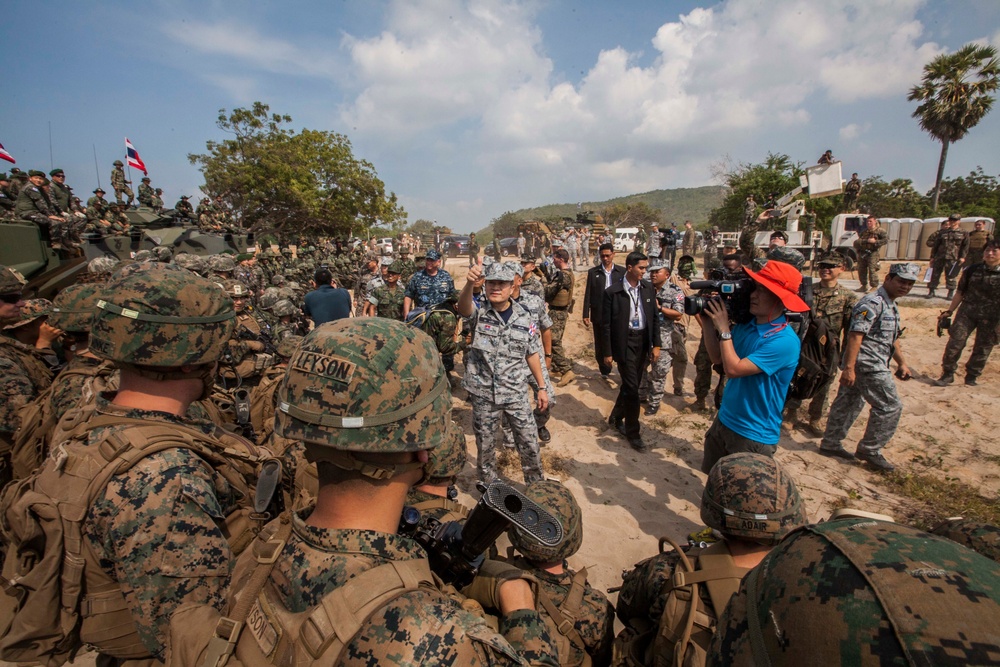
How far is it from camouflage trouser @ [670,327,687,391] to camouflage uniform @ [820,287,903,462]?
2.24 metres

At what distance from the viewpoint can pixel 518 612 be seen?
138 centimetres

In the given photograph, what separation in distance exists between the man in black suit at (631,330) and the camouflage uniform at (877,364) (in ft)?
6.70

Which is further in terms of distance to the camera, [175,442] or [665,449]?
[665,449]

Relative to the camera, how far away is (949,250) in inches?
406

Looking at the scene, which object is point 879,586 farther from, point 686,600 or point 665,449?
point 665,449

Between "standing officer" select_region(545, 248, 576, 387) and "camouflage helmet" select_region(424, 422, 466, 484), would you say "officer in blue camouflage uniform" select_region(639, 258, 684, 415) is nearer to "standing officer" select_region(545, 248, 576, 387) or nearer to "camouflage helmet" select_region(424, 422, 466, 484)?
"standing officer" select_region(545, 248, 576, 387)

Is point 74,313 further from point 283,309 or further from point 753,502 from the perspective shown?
point 753,502

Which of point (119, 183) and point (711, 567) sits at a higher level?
point (119, 183)

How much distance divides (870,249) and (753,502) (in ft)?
40.4

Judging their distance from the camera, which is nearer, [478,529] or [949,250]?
[478,529]

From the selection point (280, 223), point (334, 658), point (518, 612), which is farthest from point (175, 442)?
point (280, 223)

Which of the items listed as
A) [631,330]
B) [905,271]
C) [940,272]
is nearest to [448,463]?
[631,330]

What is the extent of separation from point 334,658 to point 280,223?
104 feet

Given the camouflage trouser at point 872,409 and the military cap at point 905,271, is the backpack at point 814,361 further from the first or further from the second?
the military cap at point 905,271
